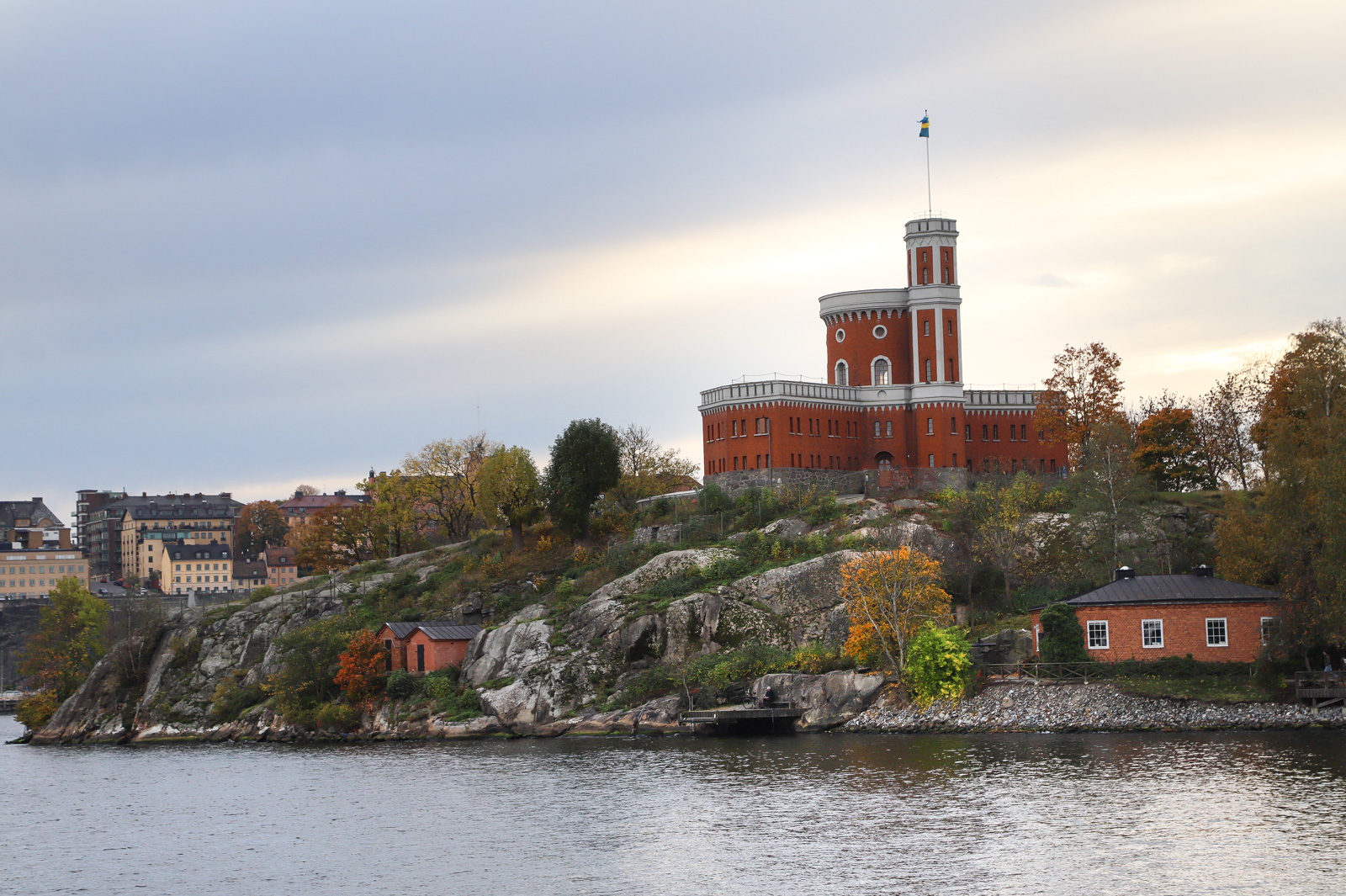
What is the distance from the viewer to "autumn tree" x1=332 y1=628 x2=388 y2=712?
80.7m

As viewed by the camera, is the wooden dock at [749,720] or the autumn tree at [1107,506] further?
the autumn tree at [1107,506]

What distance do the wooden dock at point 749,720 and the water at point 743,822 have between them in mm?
3519

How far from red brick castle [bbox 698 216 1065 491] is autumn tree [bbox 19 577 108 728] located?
165 feet

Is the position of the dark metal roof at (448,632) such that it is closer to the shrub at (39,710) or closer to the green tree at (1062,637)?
the shrub at (39,710)

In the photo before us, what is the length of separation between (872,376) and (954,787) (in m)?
57.4

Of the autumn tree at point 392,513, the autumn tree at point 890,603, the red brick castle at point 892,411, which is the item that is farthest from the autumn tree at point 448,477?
the autumn tree at point 890,603

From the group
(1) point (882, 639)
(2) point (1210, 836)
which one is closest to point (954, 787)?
(2) point (1210, 836)

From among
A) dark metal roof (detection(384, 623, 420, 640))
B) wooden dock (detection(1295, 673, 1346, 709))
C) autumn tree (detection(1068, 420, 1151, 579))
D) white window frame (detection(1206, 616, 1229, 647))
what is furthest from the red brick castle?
wooden dock (detection(1295, 673, 1346, 709))

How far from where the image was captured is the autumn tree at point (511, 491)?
99312mm

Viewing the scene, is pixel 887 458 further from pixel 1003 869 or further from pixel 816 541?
pixel 1003 869

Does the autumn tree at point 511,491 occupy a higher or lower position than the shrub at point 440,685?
higher

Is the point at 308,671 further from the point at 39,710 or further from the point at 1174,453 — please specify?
the point at 1174,453

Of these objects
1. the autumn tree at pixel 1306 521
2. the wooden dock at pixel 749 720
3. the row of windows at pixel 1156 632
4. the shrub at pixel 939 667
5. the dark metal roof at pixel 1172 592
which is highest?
the autumn tree at pixel 1306 521

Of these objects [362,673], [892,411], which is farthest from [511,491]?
[892,411]
